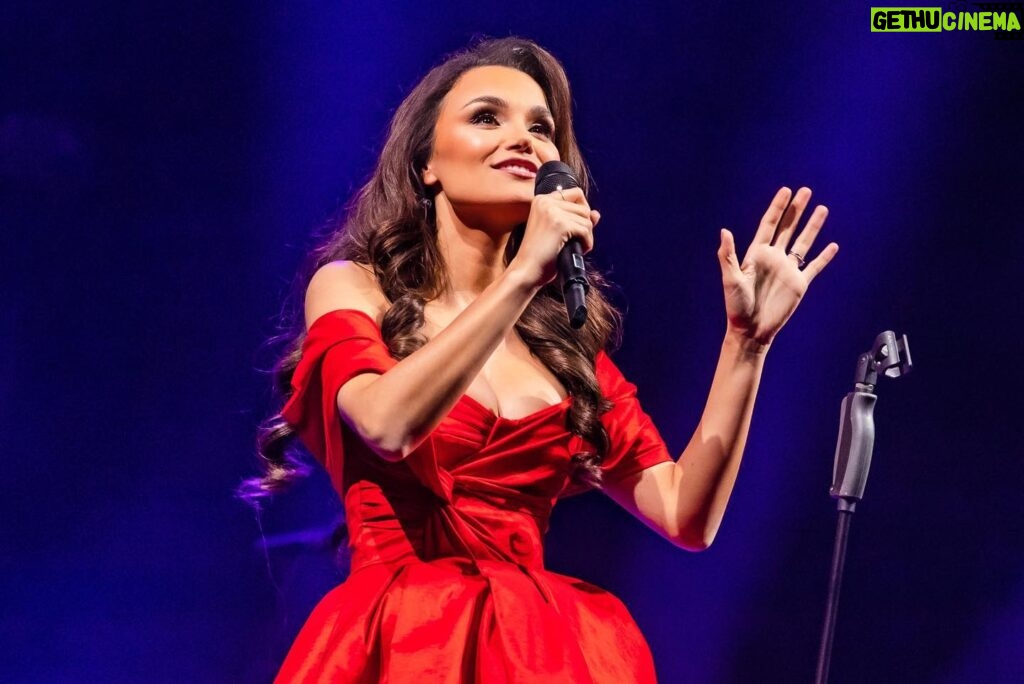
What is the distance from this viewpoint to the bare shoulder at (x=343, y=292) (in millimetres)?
1800

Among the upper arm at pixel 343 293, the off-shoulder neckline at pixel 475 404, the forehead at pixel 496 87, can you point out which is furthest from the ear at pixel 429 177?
the off-shoulder neckline at pixel 475 404

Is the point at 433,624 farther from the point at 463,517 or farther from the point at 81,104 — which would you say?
the point at 81,104

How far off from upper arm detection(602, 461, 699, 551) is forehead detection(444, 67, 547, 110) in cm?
63

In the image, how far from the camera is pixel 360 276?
1.89 m

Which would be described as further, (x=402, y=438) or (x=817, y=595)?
(x=817, y=595)

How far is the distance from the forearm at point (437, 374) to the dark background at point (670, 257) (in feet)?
2.88

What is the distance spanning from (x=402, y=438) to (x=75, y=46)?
124 cm

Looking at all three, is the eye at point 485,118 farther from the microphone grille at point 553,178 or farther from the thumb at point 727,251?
the thumb at point 727,251

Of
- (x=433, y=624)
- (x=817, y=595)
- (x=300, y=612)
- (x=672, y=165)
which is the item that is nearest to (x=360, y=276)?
(x=433, y=624)

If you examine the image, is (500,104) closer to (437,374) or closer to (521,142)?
(521,142)

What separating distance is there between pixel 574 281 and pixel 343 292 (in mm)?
486

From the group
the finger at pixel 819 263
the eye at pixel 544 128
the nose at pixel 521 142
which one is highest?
the eye at pixel 544 128

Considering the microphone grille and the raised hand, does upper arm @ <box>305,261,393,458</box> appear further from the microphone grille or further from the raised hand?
the raised hand

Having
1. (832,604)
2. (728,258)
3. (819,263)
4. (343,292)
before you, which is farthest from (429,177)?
(832,604)
